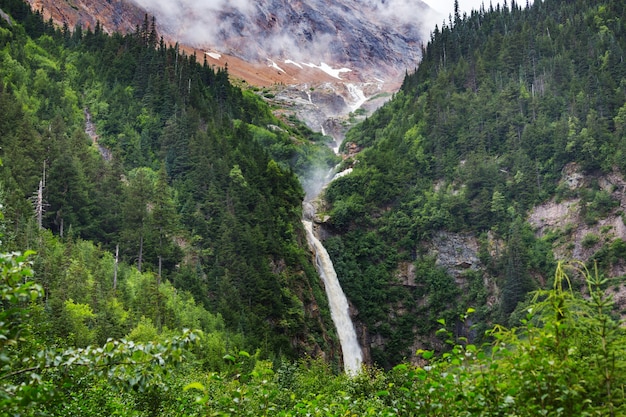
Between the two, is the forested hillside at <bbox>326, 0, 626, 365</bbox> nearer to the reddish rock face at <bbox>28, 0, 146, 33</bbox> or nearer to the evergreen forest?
the evergreen forest

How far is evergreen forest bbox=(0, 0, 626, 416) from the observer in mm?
57031

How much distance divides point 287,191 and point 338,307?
21426 millimetres

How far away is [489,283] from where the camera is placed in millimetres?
100625

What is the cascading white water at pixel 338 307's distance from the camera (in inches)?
3420

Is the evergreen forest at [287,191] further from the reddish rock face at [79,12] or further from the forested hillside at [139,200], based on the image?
the reddish rock face at [79,12]

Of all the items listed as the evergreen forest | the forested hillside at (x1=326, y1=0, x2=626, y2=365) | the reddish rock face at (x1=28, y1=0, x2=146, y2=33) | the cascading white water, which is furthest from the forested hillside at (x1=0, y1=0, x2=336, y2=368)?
the reddish rock face at (x1=28, y1=0, x2=146, y2=33)

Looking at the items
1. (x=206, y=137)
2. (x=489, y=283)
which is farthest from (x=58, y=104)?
(x=489, y=283)

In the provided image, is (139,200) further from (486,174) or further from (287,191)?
(486,174)

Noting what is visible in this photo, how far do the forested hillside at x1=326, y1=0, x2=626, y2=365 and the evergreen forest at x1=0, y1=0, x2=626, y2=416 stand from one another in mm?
374

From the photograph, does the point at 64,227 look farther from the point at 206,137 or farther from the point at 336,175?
the point at 336,175

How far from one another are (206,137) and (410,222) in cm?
4204

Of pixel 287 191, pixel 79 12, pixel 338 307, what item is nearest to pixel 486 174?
pixel 287 191

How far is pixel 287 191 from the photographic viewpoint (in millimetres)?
99438

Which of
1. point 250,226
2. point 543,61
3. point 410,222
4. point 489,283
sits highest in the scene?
point 543,61
